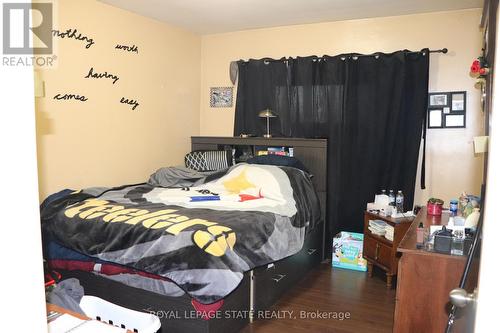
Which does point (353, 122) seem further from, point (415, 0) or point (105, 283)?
point (105, 283)

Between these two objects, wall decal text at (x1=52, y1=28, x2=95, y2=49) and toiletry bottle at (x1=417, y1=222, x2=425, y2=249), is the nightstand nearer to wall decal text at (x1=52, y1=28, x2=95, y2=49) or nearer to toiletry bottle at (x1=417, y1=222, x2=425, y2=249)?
toiletry bottle at (x1=417, y1=222, x2=425, y2=249)

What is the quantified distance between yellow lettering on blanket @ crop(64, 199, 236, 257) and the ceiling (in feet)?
6.19

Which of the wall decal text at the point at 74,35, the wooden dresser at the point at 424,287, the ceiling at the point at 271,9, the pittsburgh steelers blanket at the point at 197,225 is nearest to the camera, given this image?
the wooden dresser at the point at 424,287

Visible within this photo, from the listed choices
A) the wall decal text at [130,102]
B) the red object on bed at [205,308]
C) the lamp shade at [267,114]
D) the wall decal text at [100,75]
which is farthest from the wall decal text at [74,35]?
the red object on bed at [205,308]

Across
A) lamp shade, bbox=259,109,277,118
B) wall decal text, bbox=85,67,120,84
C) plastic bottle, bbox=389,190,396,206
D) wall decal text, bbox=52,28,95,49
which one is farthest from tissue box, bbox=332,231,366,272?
wall decal text, bbox=52,28,95,49

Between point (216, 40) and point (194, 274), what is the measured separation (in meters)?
3.26

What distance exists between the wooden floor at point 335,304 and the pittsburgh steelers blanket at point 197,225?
42cm

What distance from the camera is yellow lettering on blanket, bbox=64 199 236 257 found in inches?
82.3

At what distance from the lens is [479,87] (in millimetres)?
3348

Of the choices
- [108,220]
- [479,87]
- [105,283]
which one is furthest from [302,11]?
[105,283]

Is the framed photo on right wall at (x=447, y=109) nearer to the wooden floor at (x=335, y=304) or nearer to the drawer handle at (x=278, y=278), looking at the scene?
the wooden floor at (x=335, y=304)

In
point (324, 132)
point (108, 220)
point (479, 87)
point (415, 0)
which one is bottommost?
point (108, 220)

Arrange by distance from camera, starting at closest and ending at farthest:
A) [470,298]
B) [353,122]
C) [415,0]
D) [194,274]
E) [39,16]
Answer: [470,298]
[194,274]
[39,16]
[415,0]
[353,122]

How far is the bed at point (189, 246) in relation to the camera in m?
2.07
